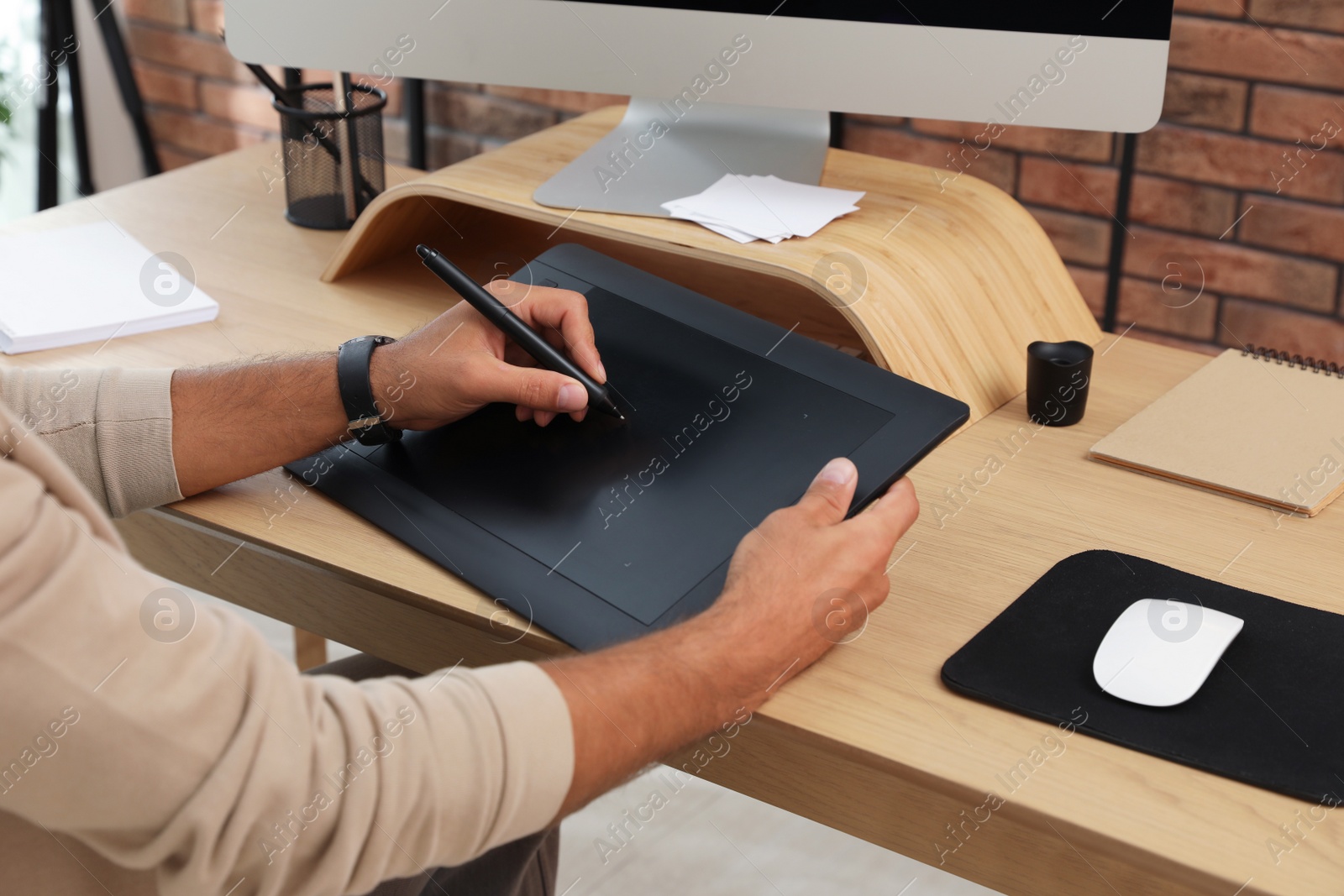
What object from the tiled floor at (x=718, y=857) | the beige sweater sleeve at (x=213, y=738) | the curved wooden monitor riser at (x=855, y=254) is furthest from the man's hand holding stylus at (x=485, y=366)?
the tiled floor at (x=718, y=857)

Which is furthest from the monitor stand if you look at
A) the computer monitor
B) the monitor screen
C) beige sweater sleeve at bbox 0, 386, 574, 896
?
beige sweater sleeve at bbox 0, 386, 574, 896

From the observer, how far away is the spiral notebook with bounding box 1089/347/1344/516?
0.89 meters

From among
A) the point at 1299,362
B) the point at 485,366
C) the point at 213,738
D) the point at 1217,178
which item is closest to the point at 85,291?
the point at 485,366

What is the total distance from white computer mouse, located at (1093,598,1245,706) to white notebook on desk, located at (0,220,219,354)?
2.87 feet

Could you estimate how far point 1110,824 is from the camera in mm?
594

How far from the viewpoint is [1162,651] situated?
2.24 ft

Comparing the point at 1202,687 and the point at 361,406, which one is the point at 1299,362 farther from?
the point at 361,406

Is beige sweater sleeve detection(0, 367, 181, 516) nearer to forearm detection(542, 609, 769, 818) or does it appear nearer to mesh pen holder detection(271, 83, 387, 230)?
forearm detection(542, 609, 769, 818)

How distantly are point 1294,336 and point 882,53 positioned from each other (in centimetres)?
88

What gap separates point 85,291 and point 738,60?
0.67m

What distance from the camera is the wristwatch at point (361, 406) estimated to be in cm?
92

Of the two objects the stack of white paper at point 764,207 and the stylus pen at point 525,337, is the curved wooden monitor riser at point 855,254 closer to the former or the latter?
the stack of white paper at point 764,207

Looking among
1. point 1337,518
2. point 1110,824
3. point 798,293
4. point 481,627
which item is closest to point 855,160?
point 798,293

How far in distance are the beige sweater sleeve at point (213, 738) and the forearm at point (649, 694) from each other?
2 cm
